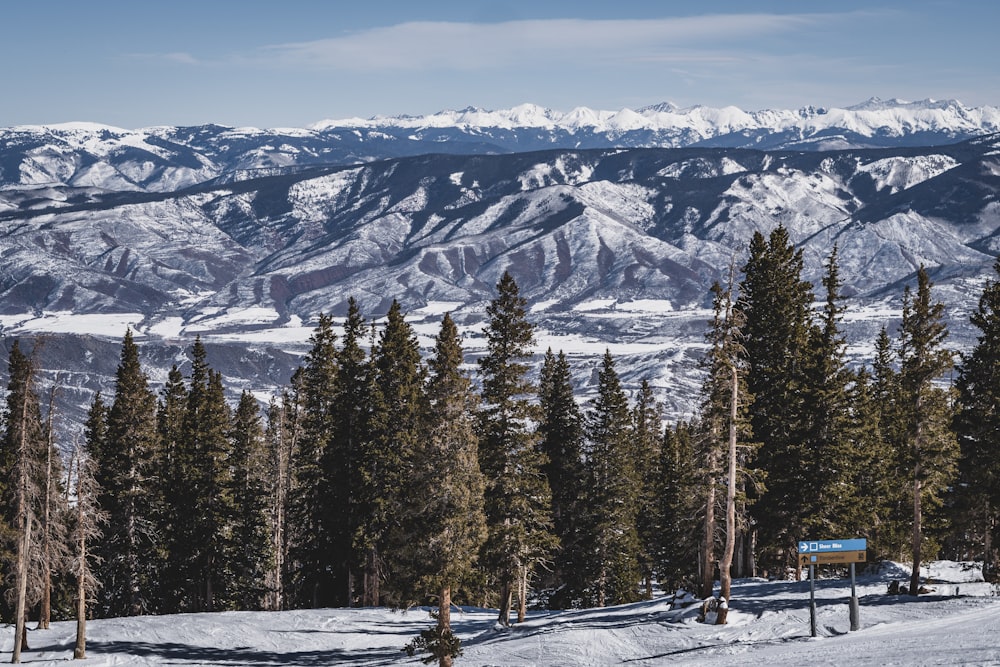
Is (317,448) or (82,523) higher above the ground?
(317,448)

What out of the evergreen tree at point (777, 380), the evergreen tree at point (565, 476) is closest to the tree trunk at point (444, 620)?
the evergreen tree at point (777, 380)

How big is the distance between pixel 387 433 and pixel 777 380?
19.2 metres

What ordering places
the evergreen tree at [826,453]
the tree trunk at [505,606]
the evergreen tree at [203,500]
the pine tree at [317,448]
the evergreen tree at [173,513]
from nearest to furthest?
the tree trunk at [505,606]
the evergreen tree at [826,453]
the pine tree at [317,448]
the evergreen tree at [203,500]
the evergreen tree at [173,513]

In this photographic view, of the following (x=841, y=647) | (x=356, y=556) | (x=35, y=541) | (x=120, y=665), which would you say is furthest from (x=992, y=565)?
(x=35, y=541)

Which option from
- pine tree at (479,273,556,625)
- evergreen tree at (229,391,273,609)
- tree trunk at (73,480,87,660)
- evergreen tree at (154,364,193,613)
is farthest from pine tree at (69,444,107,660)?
evergreen tree at (229,391,273,609)

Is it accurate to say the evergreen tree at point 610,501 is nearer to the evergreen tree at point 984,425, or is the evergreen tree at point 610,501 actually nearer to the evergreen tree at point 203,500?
the evergreen tree at point 984,425

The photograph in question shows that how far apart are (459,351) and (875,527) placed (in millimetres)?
27321

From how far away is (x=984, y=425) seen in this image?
47.6 meters

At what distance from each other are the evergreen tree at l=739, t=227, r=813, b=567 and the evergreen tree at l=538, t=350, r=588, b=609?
1260cm

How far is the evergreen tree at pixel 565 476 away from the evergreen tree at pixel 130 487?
21.7 meters

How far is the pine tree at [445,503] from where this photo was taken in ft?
139

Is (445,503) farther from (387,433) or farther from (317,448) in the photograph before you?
(317,448)

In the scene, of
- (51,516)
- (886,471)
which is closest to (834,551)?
(886,471)

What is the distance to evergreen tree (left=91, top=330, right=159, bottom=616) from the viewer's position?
59594mm
